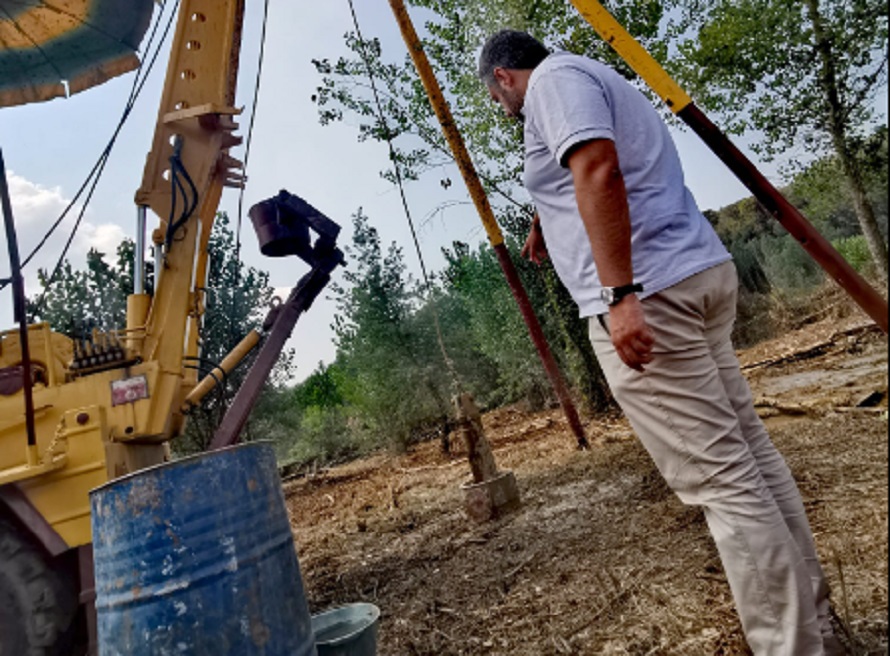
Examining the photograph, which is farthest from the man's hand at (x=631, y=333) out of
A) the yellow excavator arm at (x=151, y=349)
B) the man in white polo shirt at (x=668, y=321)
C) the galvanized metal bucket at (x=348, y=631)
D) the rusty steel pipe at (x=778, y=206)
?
the yellow excavator arm at (x=151, y=349)

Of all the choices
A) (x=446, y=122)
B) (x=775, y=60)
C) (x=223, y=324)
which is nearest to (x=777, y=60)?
(x=775, y=60)

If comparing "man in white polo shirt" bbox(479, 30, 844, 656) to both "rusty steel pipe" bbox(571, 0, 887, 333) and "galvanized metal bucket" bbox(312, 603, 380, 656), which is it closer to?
"rusty steel pipe" bbox(571, 0, 887, 333)

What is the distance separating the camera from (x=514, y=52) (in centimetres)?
195

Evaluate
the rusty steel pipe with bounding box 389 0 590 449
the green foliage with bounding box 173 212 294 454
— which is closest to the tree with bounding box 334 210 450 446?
the green foliage with bounding box 173 212 294 454

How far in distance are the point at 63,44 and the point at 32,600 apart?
12.4 ft

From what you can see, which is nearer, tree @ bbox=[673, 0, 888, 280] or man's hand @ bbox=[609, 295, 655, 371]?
man's hand @ bbox=[609, 295, 655, 371]

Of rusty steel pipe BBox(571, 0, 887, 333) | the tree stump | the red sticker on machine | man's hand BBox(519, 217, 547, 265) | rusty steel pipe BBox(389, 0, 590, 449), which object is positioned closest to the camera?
rusty steel pipe BBox(571, 0, 887, 333)

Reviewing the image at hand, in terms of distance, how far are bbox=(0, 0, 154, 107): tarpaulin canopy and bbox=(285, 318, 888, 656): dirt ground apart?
424 centimetres

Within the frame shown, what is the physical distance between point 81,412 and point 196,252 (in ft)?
4.35

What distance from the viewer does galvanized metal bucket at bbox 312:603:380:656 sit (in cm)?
219

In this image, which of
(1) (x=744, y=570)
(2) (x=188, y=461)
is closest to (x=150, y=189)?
(2) (x=188, y=461)

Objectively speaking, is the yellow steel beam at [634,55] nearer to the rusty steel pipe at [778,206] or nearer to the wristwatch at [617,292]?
the rusty steel pipe at [778,206]

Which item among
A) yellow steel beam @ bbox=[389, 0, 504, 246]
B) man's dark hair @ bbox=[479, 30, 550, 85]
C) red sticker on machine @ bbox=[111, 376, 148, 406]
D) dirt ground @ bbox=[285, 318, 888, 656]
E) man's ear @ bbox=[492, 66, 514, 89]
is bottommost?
dirt ground @ bbox=[285, 318, 888, 656]

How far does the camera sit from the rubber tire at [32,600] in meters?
3.16
